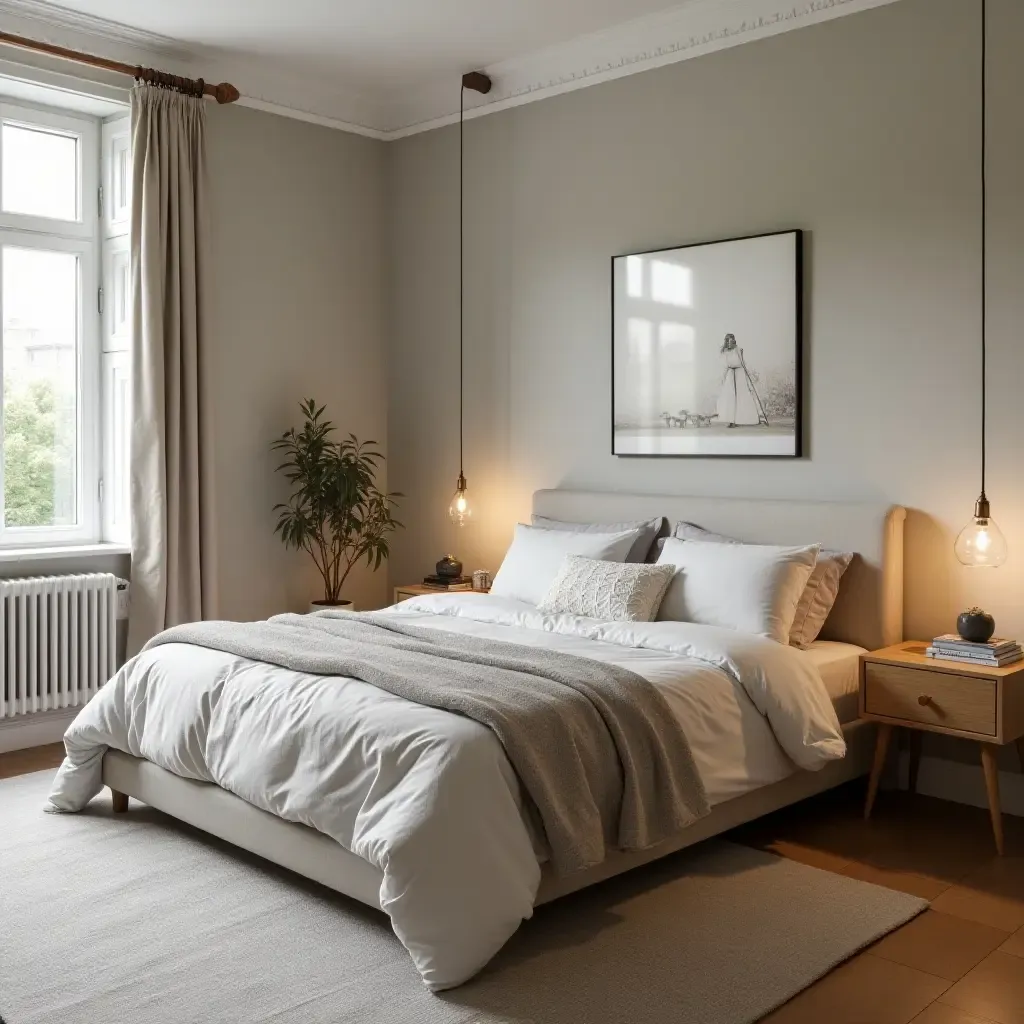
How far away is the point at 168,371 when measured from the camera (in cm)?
514

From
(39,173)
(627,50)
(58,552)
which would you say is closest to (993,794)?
(627,50)

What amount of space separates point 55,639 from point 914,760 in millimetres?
3575

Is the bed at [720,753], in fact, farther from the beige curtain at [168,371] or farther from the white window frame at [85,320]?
the white window frame at [85,320]

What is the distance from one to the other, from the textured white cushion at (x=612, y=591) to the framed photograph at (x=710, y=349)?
2.54ft

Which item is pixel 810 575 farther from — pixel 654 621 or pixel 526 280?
pixel 526 280

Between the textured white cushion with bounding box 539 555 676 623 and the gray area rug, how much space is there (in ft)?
3.04

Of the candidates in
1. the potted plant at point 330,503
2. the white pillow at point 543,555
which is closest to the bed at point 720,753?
the white pillow at point 543,555

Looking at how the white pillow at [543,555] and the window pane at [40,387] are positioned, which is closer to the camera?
the white pillow at [543,555]

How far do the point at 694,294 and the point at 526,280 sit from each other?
3.48 ft

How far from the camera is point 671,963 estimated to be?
9.26ft

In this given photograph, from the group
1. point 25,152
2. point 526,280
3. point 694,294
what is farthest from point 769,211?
point 25,152

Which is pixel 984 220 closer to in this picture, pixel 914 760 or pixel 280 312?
pixel 914 760

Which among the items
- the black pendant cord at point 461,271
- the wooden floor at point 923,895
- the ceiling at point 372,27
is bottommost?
the wooden floor at point 923,895

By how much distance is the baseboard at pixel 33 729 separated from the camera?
4883mm
